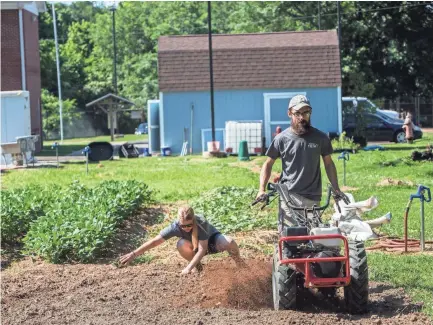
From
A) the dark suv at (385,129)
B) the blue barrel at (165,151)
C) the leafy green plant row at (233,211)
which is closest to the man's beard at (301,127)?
the leafy green plant row at (233,211)

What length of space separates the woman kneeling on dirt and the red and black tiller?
130 cm

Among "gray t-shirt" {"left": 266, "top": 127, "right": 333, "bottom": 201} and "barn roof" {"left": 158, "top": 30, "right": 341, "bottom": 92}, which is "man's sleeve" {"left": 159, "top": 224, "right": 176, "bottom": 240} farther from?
"barn roof" {"left": 158, "top": 30, "right": 341, "bottom": 92}

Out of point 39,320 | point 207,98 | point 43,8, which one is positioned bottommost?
point 39,320

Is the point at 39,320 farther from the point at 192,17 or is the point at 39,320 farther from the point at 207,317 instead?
the point at 192,17

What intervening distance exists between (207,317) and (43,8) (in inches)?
1434

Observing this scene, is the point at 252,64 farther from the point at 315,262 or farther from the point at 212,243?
the point at 315,262

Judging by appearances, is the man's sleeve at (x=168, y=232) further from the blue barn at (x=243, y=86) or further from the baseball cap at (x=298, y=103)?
the blue barn at (x=243, y=86)

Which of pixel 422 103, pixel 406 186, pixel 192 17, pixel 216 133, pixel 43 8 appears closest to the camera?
pixel 406 186

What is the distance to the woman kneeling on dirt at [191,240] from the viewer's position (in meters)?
9.34

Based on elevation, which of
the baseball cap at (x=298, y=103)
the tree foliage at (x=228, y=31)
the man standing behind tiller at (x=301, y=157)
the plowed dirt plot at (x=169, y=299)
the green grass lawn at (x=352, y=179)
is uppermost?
the tree foliage at (x=228, y=31)

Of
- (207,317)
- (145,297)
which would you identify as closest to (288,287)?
(207,317)

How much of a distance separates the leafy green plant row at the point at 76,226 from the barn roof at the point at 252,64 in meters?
20.5

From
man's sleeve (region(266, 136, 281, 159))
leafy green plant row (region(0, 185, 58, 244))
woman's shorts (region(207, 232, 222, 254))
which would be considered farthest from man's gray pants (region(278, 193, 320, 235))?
leafy green plant row (region(0, 185, 58, 244))

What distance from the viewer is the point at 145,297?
8828 millimetres
